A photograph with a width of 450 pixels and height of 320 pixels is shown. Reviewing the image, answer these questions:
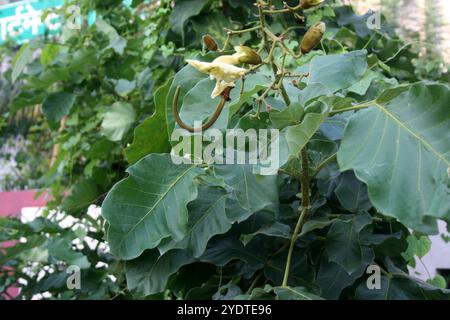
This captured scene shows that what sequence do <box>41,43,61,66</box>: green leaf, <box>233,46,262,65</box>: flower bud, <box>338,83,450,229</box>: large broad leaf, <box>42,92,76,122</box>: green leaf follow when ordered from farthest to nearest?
1. <box>41,43,61,66</box>: green leaf
2. <box>42,92,76,122</box>: green leaf
3. <box>233,46,262,65</box>: flower bud
4. <box>338,83,450,229</box>: large broad leaf

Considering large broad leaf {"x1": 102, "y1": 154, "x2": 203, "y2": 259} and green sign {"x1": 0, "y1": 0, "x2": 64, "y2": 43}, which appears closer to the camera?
large broad leaf {"x1": 102, "y1": 154, "x2": 203, "y2": 259}

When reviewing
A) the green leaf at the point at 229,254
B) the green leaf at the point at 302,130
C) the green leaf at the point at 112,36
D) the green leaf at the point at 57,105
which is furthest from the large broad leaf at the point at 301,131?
the green leaf at the point at 57,105

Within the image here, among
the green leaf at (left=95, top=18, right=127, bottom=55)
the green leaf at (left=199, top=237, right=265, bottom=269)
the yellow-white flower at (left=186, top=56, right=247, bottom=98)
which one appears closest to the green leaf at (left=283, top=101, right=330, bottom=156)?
the yellow-white flower at (left=186, top=56, right=247, bottom=98)

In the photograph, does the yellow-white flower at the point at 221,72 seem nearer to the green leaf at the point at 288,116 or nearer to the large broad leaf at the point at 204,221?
the green leaf at the point at 288,116

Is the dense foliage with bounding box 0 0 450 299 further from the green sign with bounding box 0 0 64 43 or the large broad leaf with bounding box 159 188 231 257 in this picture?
the green sign with bounding box 0 0 64 43

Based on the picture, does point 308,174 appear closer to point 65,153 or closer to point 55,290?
point 55,290

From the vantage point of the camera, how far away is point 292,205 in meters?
1.19

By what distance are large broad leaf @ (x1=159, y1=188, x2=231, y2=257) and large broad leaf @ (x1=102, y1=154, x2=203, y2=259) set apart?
2.5 inches

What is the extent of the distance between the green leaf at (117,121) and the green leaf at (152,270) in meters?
0.89

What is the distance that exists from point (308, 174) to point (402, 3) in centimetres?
380

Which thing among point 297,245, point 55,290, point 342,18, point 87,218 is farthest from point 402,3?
point 297,245

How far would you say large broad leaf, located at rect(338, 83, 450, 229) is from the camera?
2.64 feet

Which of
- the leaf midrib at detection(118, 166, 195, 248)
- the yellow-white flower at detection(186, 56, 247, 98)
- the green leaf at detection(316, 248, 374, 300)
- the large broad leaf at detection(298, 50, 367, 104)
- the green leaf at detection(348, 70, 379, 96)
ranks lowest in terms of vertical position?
the green leaf at detection(316, 248, 374, 300)
